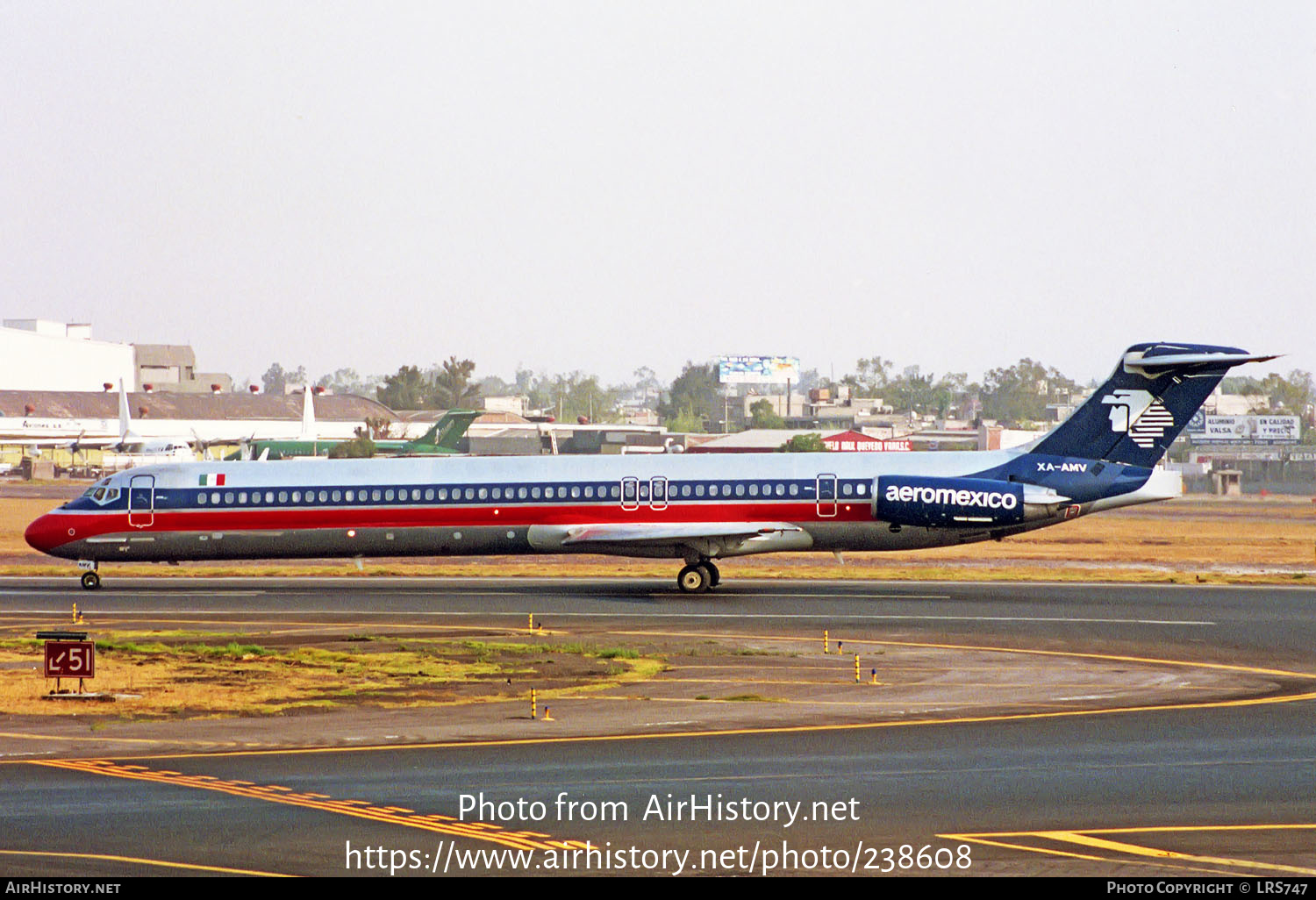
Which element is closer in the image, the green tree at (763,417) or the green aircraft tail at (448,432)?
the green aircraft tail at (448,432)

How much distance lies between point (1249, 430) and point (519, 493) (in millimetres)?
117363

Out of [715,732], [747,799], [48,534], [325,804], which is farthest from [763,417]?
[325,804]

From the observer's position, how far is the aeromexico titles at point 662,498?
1356 inches

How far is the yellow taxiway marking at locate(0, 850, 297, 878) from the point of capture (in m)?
11.2

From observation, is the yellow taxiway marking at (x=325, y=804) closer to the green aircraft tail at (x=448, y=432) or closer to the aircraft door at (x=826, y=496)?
the aircraft door at (x=826, y=496)

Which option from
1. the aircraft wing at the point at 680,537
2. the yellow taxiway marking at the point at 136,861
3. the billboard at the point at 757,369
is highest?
the billboard at the point at 757,369

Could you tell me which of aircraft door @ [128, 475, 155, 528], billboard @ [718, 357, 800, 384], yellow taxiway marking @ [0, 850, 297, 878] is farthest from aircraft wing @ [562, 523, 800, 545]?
billboard @ [718, 357, 800, 384]

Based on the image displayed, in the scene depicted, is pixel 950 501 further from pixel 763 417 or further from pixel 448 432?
pixel 763 417

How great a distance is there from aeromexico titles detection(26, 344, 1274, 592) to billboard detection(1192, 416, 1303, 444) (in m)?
109

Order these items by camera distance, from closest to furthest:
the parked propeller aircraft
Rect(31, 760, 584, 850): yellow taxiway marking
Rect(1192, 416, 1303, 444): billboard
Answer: Rect(31, 760, 584, 850): yellow taxiway marking, the parked propeller aircraft, Rect(1192, 416, 1303, 444): billboard

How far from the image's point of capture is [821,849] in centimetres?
1205

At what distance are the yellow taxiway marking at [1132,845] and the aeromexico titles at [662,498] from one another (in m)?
21.4

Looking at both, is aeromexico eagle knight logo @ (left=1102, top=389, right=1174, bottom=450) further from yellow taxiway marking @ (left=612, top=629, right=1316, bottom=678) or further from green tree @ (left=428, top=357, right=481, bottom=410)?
green tree @ (left=428, top=357, right=481, bottom=410)

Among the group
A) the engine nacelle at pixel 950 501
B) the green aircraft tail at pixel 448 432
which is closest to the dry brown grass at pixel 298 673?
the engine nacelle at pixel 950 501
